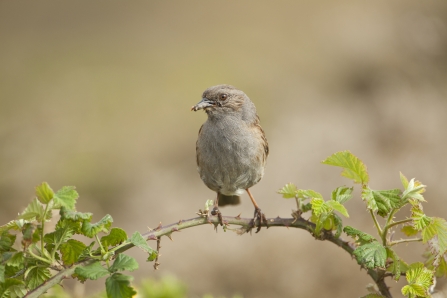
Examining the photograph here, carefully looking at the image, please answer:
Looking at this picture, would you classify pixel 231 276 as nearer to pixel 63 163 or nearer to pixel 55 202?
pixel 63 163

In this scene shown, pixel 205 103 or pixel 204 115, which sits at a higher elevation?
pixel 204 115

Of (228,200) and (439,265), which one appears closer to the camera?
(439,265)

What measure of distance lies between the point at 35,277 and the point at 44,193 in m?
0.41

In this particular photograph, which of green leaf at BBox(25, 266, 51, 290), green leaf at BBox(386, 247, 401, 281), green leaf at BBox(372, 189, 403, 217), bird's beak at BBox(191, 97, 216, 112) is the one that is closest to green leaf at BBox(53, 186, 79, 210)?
green leaf at BBox(25, 266, 51, 290)

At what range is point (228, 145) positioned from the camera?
369cm

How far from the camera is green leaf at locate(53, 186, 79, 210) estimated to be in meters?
1.85

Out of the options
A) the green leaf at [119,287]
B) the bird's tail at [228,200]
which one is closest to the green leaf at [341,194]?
the green leaf at [119,287]

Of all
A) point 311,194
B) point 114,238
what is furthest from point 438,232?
point 114,238

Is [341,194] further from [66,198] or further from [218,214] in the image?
[66,198]

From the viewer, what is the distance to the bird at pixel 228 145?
145 inches

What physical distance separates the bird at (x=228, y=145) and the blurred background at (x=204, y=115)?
3.85m

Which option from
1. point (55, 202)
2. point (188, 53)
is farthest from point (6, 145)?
point (55, 202)

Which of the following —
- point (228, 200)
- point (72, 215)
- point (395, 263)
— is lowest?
point (395, 263)

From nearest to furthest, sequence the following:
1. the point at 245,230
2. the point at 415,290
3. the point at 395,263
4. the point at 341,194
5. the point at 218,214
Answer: the point at 415,290
the point at 395,263
the point at 341,194
the point at 245,230
the point at 218,214
